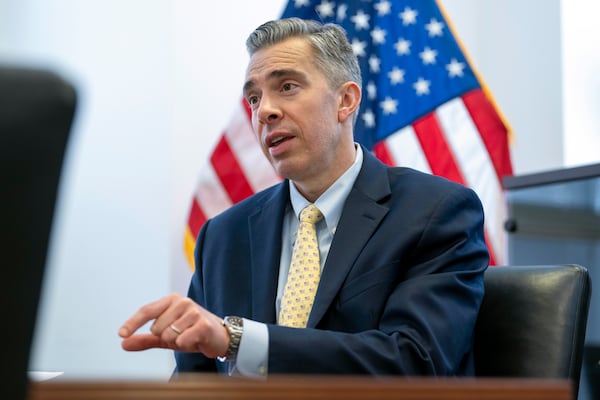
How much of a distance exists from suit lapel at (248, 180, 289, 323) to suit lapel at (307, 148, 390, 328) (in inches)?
6.7

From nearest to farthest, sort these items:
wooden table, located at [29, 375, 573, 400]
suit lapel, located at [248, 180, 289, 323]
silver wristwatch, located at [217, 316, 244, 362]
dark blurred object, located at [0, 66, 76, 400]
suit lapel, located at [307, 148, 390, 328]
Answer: dark blurred object, located at [0, 66, 76, 400] → wooden table, located at [29, 375, 573, 400] → silver wristwatch, located at [217, 316, 244, 362] → suit lapel, located at [307, 148, 390, 328] → suit lapel, located at [248, 180, 289, 323]

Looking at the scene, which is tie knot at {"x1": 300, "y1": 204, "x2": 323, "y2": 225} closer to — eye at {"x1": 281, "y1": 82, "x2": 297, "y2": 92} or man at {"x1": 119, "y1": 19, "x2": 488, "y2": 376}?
man at {"x1": 119, "y1": 19, "x2": 488, "y2": 376}

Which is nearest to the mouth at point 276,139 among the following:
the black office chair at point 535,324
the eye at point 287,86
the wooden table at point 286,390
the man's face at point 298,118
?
the man's face at point 298,118

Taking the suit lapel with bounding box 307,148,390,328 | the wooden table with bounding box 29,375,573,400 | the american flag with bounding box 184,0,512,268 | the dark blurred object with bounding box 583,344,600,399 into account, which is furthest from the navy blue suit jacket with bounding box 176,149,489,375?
the american flag with bounding box 184,0,512,268

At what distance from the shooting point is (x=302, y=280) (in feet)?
6.53

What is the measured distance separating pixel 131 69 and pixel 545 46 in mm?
2052

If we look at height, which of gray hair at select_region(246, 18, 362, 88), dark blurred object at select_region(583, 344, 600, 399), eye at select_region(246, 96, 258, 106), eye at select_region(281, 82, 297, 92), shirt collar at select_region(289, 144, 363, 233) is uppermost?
gray hair at select_region(246, 18, 362, 88)

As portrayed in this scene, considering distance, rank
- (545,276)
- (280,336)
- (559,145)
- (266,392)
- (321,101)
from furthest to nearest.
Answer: (559,145) → (321,101) → (545,276) → (280,336) → (266,392)

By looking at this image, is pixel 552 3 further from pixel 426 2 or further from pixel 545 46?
pixel 426 2

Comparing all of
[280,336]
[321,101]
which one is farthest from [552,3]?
[280,336]

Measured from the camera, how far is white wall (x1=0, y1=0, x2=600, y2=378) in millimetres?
3441

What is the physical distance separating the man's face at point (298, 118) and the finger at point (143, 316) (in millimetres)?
792

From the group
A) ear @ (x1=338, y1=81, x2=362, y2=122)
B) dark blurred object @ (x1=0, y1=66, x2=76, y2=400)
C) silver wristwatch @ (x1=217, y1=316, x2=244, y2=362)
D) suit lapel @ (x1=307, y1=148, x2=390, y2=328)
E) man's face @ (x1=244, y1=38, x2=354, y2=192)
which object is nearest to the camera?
dark blurred object @ (x1=0, y1=66, x2=76, y2=400)

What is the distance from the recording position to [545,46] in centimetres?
421
